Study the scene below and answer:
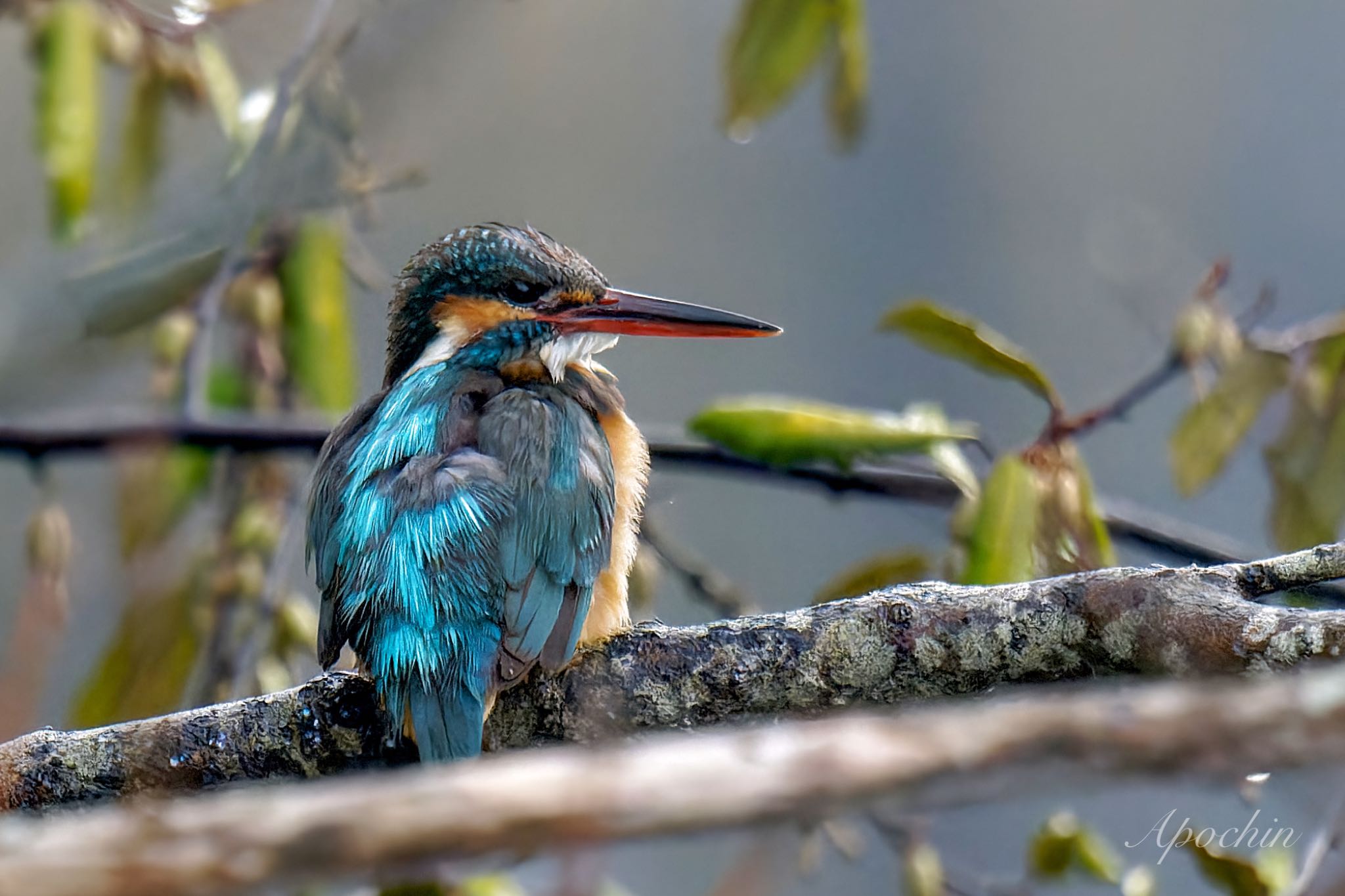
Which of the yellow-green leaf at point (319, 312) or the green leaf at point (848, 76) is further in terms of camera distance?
the yellow-green leaf at point (319, 312)

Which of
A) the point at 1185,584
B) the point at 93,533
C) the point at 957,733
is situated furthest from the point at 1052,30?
the point at 957,733

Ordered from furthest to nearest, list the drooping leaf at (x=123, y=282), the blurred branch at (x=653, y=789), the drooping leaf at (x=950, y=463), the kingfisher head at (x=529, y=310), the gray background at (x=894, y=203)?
1. the gray background at (x=894, y=203)
2. the kingfisher head at (x=529, y=310)
3. the drooping leaf at (x=950, y=463)
4. the drooping leaf at (x=123, y=282)
5. the blurred branch at (x=653, y=789)

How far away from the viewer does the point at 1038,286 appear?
5203 millimetres

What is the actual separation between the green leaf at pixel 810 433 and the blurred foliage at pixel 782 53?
596mm

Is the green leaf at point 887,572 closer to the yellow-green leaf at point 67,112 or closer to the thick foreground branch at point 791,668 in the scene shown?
the thick foreground branch at point 791,668

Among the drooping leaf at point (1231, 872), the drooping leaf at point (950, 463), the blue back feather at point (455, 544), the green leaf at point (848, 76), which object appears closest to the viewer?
the blue back feather at point (455, 544)

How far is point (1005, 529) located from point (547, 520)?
0.60 meters

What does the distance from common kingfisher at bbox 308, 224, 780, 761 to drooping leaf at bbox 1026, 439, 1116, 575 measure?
460 millimetres

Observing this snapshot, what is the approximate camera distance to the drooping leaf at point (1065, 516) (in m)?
1.78

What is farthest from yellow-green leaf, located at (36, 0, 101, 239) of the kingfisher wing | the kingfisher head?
the kingfisher wing

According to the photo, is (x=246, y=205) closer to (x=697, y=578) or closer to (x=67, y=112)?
(x=67, y=112)

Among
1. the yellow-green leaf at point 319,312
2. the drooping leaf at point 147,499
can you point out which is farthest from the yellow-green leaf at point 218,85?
the drooping leaf at point 147,499

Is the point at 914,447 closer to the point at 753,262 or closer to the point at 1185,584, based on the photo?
the point at 1185,584

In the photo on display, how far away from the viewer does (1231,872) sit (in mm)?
1601
